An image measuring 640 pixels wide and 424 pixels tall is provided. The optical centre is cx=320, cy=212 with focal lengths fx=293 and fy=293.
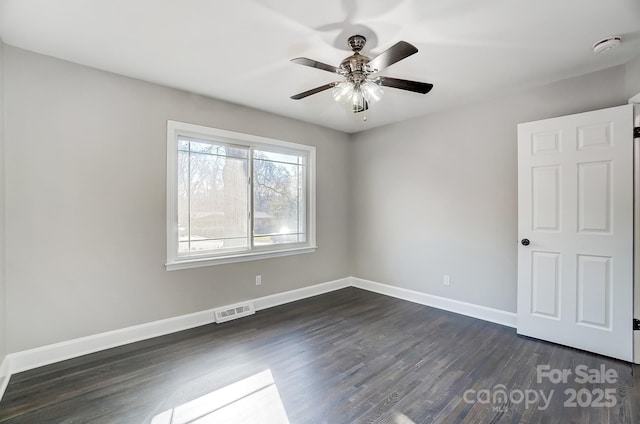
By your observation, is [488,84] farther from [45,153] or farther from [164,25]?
[45,153]

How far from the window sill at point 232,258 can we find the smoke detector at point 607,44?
370 cm

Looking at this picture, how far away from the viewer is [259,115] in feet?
12.9

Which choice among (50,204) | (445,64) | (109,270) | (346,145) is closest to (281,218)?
(346,145)

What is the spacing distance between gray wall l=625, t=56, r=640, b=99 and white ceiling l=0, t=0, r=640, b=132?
0.16 m

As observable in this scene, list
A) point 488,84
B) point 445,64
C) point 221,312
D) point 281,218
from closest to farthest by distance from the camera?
point 445,64
point 488,84
point 221,312
point 281,218

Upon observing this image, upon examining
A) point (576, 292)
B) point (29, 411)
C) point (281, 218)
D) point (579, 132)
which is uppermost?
point (579, 132)

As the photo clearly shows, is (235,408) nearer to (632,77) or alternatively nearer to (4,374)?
(4,374)

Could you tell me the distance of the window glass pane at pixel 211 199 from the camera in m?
3.33

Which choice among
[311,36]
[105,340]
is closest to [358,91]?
[311,36]

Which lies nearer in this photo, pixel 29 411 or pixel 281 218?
pixel 29 411

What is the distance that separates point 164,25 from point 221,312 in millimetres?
2899

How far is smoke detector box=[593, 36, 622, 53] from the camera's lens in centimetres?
225

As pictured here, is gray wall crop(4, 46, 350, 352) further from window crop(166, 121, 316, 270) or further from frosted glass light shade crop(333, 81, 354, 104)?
frosted glass light shade crop(333, 81, 354, 104)

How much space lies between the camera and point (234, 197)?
373cm
